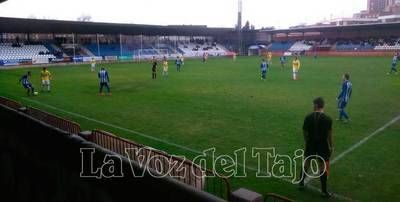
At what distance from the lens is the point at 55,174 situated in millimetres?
8852

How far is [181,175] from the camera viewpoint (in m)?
7.37

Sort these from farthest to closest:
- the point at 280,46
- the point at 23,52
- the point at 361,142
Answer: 1. the point at 280,46
2. the point at 23,52
3. the point at 361,142

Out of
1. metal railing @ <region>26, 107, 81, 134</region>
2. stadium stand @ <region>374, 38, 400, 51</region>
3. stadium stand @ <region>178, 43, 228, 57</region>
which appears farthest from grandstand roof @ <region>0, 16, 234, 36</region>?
metal railing @ <region>26, 107, 81, 134</region>

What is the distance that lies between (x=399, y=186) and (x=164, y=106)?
11.9 meters

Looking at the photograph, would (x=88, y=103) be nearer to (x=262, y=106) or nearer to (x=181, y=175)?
(x=262, y=106)

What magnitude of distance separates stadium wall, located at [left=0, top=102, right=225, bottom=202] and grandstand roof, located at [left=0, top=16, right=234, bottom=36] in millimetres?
46652

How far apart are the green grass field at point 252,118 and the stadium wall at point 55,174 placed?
292cm

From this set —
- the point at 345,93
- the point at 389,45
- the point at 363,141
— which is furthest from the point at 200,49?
the point at 363,141

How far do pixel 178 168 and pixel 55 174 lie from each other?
3482 millimetres

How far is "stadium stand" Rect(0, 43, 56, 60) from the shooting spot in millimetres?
55819

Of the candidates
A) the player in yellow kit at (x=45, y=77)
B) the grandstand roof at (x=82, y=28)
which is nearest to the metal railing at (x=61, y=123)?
the player in yellow kit at (x=45, y=77)

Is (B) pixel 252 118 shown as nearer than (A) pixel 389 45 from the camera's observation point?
Yes

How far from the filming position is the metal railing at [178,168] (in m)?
7.07

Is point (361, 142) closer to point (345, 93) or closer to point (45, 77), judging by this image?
point (345, 93)
